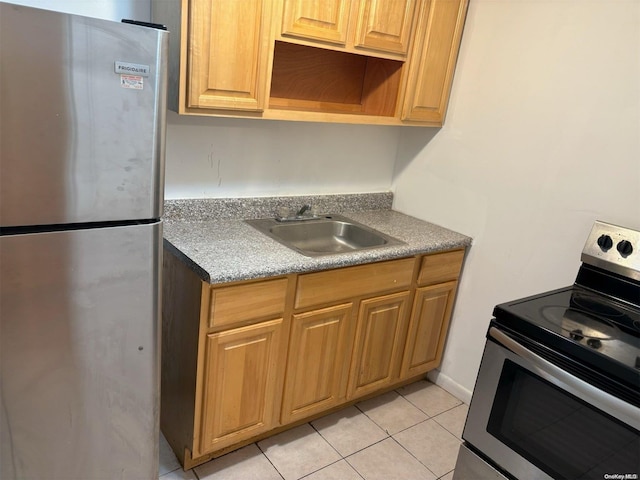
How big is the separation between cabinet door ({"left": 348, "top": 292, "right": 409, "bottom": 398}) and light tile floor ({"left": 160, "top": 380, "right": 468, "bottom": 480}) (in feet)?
0.53

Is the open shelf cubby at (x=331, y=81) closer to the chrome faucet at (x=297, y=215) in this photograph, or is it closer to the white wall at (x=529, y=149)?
the white wall at (x=529, y=149)

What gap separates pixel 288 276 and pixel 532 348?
2.79 feet

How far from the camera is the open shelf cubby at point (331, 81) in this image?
7.12 feet

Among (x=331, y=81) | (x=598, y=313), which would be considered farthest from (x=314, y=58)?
(x=598, y=313)

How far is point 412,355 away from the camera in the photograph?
2457mm

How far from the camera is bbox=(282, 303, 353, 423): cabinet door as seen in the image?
1.96 m

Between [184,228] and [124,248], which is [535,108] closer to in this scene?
[184,228]

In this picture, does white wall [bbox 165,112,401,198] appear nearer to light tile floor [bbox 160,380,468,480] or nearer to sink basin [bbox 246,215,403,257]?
sink basin [bbox 246,215,403,257]

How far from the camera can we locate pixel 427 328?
2.45m

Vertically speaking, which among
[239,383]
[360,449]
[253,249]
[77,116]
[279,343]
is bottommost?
[360,449]

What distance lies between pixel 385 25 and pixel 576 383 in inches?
59.1

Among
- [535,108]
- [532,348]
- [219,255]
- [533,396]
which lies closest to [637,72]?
[535,108]

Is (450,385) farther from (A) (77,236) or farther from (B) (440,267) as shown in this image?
(A) (77,236)

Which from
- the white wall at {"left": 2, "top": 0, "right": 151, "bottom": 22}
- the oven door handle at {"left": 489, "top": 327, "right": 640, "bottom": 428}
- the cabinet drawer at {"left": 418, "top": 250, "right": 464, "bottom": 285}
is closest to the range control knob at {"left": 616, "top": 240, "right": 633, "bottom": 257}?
the oven door handle at {"left": 489, "top": 327, "right": 640, "bottom": 428}
